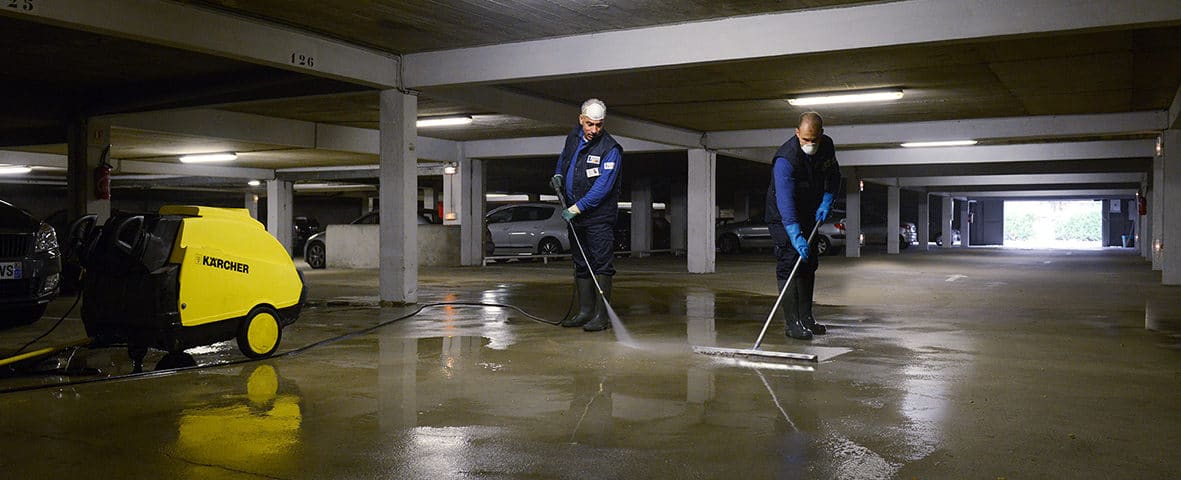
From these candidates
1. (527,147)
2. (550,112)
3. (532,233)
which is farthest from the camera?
(532,233)

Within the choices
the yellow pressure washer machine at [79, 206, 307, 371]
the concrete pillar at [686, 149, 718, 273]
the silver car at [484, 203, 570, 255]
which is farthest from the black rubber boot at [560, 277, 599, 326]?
the silver car at [484, 203, 570, 255]

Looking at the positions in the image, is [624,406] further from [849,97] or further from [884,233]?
[884,233]

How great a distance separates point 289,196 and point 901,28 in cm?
2044

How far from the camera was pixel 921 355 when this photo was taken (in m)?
6.12

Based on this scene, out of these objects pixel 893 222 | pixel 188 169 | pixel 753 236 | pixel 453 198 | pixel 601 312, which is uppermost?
pixel 188 169

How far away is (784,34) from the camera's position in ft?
26.1

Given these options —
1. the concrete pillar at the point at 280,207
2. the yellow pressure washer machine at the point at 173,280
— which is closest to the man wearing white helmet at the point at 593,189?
the yellow pressure washer machine at the point at 173,280

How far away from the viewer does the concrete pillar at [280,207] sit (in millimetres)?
24078

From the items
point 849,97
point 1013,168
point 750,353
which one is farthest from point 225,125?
point 1013,168

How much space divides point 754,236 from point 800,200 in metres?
20.8

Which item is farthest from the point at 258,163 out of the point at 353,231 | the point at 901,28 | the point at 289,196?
the point at 901,28

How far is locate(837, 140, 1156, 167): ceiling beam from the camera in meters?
18.4

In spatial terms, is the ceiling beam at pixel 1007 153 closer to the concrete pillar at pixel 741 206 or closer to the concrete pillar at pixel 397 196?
the concrete pillar at pixel 741 206

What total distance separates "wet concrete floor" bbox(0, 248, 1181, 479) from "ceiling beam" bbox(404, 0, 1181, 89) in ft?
7.74
